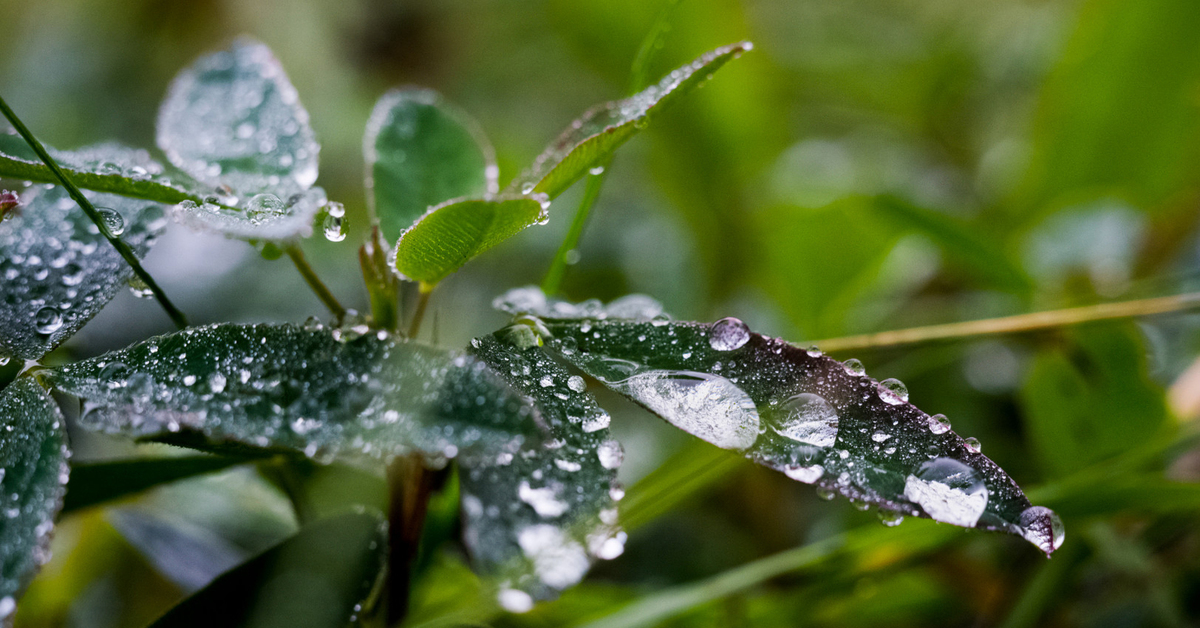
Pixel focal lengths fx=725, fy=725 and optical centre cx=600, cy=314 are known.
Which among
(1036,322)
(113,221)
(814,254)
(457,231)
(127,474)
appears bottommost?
(127,474)

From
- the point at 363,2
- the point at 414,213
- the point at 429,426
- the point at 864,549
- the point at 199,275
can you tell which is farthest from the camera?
the point at 363,2

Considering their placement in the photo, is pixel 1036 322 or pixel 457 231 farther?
pixel 1036 322

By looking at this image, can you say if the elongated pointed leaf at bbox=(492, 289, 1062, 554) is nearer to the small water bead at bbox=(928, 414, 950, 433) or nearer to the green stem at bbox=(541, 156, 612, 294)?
the small water bead at bbox=(928, 414, 950, 433)

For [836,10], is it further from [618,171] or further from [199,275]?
[199,275]

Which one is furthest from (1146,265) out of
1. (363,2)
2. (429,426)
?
(363,2)

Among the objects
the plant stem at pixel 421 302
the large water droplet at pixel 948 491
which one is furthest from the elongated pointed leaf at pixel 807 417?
the plant stem at pixel 421 302

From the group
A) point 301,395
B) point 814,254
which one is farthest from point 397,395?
point 814,254

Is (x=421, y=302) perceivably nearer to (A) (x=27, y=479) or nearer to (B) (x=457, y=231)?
(B) (x=457, y=231)

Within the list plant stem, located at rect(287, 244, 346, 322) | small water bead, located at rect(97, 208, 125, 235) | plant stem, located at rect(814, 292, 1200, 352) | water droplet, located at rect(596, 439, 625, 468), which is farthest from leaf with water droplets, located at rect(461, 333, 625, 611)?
plant stem, located at rect(814, 292, 1200, 352)
